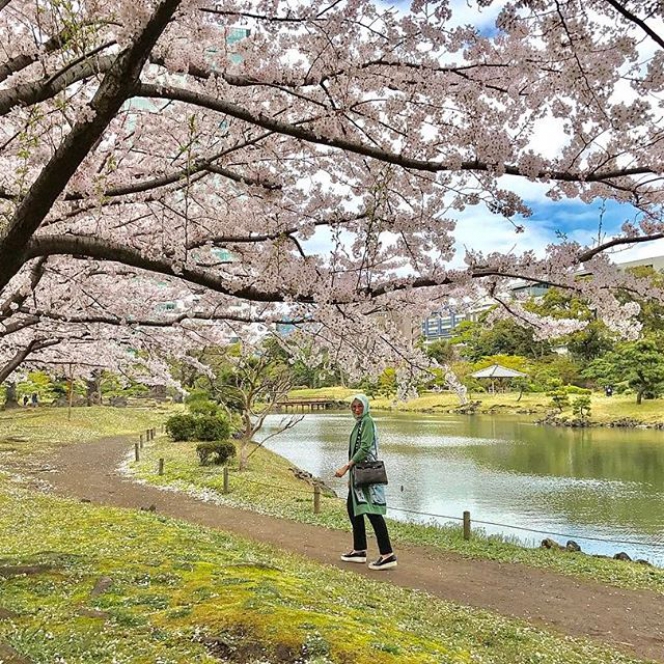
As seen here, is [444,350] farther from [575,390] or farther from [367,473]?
[367,473]

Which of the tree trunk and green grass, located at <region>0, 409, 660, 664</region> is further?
the tree trunk

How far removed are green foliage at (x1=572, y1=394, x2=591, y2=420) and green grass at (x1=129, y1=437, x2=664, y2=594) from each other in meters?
20.8

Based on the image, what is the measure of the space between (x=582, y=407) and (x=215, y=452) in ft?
78.3

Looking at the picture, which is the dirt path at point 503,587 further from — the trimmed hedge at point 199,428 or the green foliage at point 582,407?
the green foliage at point 582,407

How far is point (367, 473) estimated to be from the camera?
572cm

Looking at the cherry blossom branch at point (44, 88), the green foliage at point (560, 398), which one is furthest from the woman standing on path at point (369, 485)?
the green foliage at point (560, 398)

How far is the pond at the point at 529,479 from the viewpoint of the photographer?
10711 millimetres

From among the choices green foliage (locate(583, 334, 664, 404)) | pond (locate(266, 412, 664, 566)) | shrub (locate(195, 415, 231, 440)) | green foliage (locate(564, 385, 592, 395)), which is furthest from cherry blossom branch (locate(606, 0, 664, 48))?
green foliage (locate(564, 385, 592, 395))

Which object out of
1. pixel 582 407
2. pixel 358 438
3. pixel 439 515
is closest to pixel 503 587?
pixel 358 438

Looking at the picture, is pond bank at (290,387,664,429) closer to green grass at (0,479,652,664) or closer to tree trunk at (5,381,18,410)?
green grass at (0,479,652,664)

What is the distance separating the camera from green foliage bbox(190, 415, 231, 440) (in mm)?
19031

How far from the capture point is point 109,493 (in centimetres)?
1146

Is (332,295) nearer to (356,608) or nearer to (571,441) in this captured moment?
(356,608)

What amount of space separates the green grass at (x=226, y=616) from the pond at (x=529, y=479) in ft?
11.8
